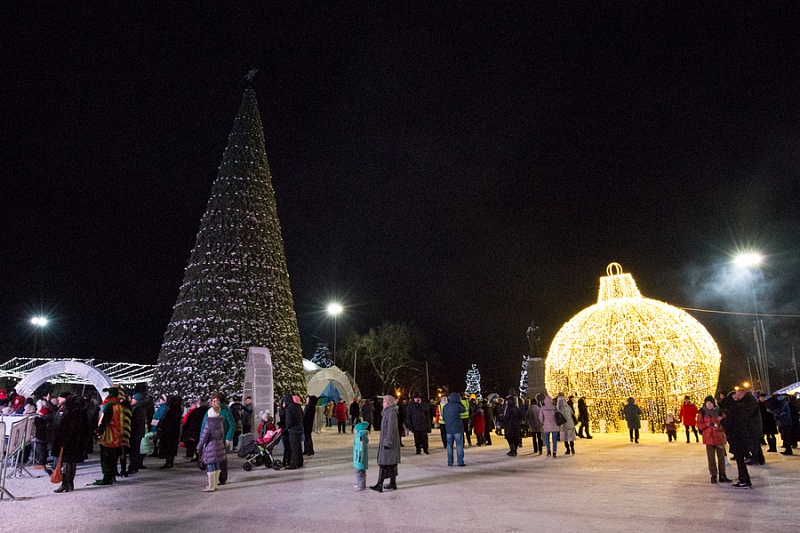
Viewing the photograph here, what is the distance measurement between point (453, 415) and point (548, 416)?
3.39 meters

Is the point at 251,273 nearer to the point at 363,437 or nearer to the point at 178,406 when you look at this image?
the point at 178,406

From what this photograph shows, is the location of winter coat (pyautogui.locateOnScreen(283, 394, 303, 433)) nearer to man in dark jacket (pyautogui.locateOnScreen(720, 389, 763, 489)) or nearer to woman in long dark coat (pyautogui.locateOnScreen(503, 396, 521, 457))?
woman in long dark coat (pyautogui.locateOnScreen(503, 396, 521, 457))

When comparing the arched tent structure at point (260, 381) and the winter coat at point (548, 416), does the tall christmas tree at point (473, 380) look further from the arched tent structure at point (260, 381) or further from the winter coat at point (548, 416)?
the winter coat at point (548, 416)

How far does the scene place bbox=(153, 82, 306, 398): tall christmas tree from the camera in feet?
61.8

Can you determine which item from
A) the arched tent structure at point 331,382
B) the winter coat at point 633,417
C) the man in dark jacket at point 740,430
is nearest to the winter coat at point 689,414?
the winter coat at point 633,417

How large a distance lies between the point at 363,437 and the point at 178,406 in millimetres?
6940

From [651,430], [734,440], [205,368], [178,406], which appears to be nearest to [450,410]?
[734,440]

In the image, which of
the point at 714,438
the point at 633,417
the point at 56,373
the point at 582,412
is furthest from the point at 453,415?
the point at 56,373

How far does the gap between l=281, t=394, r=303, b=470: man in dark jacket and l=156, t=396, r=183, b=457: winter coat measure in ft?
10.6

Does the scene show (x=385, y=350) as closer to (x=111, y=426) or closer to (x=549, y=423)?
(x=549, y=423)

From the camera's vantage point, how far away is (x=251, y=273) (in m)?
20.1

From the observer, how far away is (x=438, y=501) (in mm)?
7672

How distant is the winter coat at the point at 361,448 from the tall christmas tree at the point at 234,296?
36.3ft

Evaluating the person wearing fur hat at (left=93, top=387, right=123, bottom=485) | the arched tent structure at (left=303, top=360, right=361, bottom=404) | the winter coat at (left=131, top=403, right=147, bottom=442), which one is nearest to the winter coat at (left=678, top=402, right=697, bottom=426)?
the winter coat at (left=131, top=403, right=147, bottom=442)
